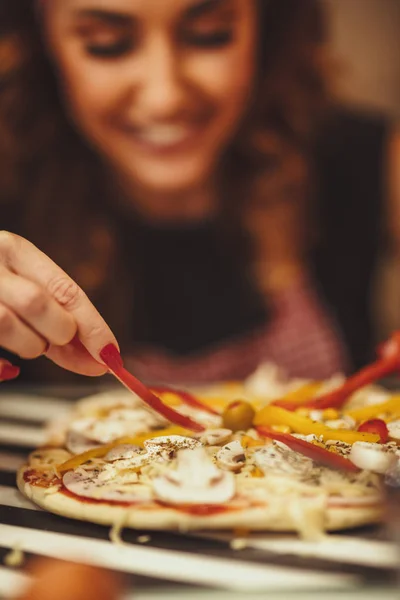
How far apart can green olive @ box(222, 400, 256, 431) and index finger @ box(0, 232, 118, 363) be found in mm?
292

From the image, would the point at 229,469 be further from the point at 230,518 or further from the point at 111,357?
the point at 111,357

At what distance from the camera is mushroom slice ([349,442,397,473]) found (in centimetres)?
93

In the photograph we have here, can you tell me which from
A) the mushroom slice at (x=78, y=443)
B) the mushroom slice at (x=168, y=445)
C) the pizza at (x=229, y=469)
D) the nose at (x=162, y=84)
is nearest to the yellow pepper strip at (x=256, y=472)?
the pizza at (x=229, y=469)

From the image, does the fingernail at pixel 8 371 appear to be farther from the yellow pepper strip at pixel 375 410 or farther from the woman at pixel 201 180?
the woman at pixel 201 180

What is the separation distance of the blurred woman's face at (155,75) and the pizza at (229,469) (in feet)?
3.67

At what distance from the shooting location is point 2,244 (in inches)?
37.0

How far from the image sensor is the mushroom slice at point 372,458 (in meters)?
0.93

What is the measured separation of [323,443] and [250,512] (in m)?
0.20

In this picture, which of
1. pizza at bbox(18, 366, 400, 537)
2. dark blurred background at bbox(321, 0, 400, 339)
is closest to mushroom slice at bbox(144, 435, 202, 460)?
pizza at bbox(18, 366, 400, 537)

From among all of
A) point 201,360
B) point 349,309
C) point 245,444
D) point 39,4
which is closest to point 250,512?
point 245,444

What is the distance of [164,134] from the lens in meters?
2.07

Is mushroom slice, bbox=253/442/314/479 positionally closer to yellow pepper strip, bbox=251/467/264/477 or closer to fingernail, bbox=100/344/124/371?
yellow pepper strip, bbox=251/467/264/477

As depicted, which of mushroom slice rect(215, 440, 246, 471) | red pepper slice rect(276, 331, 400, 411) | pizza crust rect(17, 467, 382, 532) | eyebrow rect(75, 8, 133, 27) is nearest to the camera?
pizza crust rect(17, 467, 382, 532)

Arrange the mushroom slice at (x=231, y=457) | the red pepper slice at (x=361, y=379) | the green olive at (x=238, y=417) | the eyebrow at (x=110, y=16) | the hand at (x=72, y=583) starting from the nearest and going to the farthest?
the hand at (x=72, y=583) → the mushroom slice at (x=231, y=457) → the green olive at (x=238, y=417) → the red pepper slice at (x=361, y=379) → the eyebrow at (x=110, y=16)
